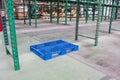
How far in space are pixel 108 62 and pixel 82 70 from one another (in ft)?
2.39

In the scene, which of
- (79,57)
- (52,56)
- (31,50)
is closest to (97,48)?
(79,57)

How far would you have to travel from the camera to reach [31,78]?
2088mm

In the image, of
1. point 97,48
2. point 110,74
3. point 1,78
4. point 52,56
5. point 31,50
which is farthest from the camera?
point 97,48

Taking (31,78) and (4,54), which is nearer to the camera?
(31,78)

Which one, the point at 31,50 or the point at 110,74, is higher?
the point at 31,50

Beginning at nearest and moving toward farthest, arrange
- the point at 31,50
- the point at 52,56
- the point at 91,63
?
the point at 91,63, the point at 52,56, the point at 31,50

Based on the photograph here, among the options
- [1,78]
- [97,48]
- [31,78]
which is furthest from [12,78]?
[97,48]

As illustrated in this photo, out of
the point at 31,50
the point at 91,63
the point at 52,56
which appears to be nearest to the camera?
the point at 91,63

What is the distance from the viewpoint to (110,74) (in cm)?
227

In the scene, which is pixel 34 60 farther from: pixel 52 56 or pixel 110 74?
pixel 110 74

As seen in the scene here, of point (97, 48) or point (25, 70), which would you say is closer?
point (25, 70)

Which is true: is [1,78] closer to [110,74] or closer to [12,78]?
[12,78]

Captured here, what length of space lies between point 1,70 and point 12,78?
14.6 inches

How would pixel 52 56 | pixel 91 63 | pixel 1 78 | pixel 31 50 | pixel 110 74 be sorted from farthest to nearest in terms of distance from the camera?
pixel 31 50, pixel 52 56, pixel 91 63, pixel 110 74, pixel 1 78
